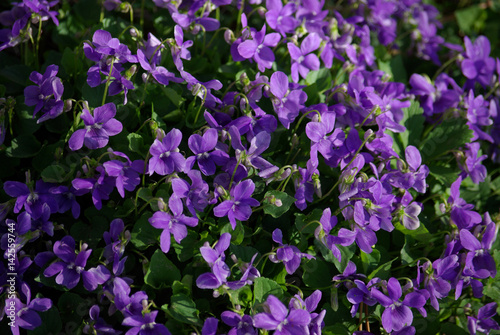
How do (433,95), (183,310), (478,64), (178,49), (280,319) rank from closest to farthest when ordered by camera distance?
1. (280,319)
2. (183,310)
3. (178,49)
4. (433,95)
5. (478,64)

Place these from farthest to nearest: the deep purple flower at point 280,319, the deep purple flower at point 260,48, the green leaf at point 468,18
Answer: the green leaf at point 468,18 → the deep purple flower at point 260,48 → the deep purple flower at point 280,319

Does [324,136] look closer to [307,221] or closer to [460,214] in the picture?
[307,221]

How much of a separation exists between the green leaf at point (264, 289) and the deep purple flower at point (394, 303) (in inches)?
14.5

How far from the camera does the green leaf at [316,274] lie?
6.57 ft

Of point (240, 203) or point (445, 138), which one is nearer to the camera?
point (240, 203)

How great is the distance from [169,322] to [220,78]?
1.21 meters

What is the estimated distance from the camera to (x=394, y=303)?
6.23 feet

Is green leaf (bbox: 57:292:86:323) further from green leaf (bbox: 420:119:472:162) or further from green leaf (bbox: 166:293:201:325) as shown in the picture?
green leaf (bbox: 420:119:472:162)

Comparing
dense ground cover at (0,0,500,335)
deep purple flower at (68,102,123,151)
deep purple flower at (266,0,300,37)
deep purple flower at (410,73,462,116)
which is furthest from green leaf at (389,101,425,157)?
deep purple flower at (68,102,123,151)

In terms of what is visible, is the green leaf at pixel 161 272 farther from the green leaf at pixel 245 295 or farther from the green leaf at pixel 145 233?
the green leaf at pixel 245 295

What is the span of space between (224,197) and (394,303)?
31.0 inches

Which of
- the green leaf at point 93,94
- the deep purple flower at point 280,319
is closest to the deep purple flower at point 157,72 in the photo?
the green leaf at point 93,94

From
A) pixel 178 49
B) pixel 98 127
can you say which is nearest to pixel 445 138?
pixel 178 49

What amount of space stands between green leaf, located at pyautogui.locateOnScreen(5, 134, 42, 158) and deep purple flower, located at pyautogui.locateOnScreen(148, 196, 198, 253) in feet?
2.49
